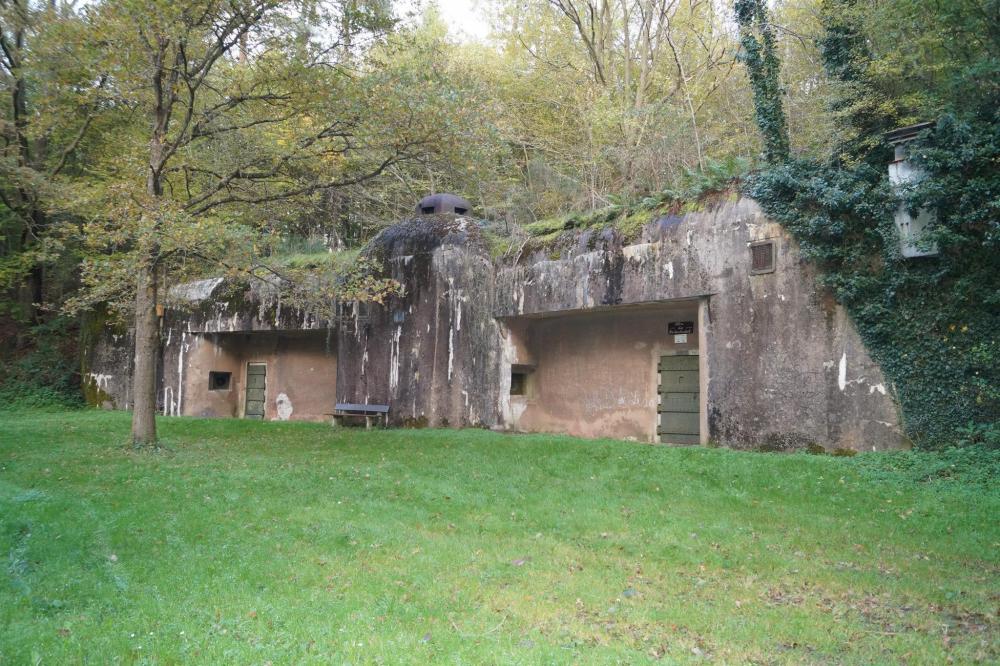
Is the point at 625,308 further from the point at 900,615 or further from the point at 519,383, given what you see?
the point at 900,615

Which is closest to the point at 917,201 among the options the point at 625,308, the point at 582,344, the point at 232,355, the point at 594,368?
the point at 625,308

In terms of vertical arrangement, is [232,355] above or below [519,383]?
above

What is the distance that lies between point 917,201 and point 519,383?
27.5ft

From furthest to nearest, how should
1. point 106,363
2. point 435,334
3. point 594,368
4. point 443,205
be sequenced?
point 106,363, point 443,205, point 435,334, point 594,368

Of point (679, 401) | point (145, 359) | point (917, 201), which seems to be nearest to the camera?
point (917, 201)

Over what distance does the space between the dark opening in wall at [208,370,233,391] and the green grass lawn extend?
9118 mm

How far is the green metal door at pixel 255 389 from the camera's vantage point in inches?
791

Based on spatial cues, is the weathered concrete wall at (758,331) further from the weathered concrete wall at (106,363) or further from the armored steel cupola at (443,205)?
the weathered concrete wall at (106,363)

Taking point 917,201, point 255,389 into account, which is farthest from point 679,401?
point 255,389

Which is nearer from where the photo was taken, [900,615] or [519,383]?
[900,615]

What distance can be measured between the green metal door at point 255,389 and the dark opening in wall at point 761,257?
13.8 meters

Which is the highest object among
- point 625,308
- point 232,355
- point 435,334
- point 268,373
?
point 625,308

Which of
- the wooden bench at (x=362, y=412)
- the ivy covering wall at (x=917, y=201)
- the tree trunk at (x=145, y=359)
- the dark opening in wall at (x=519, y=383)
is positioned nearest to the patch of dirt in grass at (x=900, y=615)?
the ivy covering wall at (x=917, y=201)

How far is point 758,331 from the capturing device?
36.8ft
